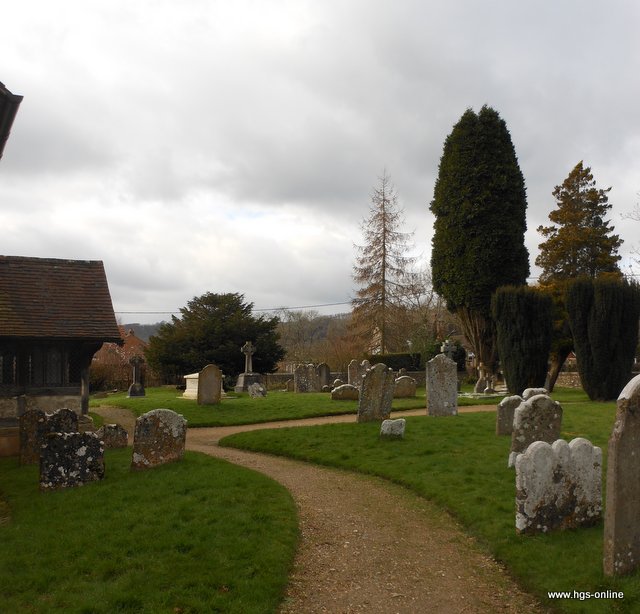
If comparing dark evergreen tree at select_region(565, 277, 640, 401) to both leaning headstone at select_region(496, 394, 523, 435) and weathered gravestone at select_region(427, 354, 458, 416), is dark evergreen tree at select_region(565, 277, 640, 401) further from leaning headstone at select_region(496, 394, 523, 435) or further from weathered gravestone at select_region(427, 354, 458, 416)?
leaning headstone at select_region(496, 394, 523, 435)

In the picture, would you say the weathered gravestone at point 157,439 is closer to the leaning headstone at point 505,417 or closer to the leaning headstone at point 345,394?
the leaning headstone at point 505,417

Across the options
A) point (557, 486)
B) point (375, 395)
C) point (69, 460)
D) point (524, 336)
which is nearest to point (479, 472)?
point (557, 486)

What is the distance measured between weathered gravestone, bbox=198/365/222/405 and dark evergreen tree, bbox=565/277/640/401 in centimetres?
1352

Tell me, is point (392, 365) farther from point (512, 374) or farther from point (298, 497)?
point (298, 497)

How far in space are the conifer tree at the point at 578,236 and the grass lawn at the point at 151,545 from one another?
3465 cm

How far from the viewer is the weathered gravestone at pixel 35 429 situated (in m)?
12.1

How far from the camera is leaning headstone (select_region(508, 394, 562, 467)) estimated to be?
9.79m

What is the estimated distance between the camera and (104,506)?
857 cm

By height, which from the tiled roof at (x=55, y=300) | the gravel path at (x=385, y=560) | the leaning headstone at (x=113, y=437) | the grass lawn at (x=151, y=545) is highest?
the tiled roof at (x=55, y=300)

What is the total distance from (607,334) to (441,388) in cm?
885

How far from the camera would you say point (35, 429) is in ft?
39.7

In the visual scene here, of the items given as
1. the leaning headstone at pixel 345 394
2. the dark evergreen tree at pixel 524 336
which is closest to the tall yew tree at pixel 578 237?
A: the dark evergreen tree at pixel 524 336

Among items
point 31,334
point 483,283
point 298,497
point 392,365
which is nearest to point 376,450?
point 298,497

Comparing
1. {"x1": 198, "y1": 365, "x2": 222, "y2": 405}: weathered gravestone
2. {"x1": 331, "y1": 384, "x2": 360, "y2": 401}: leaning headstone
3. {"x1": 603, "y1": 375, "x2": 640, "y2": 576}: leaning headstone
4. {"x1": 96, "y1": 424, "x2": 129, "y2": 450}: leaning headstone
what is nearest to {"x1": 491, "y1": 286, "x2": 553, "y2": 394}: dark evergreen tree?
{"x1": 331, "y1": 384, "x2": 360, "y2": 401}: leaning headstone
